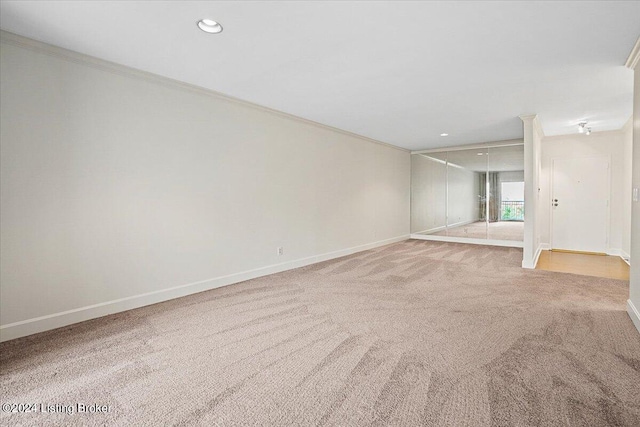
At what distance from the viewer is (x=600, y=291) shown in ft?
12.6

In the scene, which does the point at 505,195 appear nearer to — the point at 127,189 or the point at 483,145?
the point at 483,145

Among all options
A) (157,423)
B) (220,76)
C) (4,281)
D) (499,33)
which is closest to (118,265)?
(4,281)

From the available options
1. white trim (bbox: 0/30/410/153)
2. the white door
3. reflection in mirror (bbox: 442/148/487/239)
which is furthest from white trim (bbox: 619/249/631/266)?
white trim (bbox: 0/30/410/153)

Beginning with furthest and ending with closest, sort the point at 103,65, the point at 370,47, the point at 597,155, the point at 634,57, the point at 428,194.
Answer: the point at 428,194 → the point at 597,155 → the point at 103,65 → the point at 634,57 → the point at 370,47

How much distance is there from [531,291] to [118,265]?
4.95 metres

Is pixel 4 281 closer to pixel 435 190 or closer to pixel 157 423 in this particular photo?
pixel 157 423

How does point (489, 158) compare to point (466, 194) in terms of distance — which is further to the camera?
point (466, 194)

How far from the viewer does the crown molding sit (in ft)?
8.99

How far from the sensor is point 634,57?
2889mm

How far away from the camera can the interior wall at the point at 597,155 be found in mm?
6090

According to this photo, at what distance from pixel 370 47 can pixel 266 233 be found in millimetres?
2941

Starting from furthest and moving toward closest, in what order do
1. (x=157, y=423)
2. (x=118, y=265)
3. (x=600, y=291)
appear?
(x=600, y=291) → (x=118, y=265) → (x=157, y=423)

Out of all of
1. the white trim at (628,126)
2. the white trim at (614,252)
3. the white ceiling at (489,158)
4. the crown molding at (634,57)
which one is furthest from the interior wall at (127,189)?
the white trim at (614,252)

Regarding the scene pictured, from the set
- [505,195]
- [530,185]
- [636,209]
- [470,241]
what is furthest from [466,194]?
[636,209]
